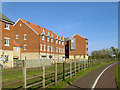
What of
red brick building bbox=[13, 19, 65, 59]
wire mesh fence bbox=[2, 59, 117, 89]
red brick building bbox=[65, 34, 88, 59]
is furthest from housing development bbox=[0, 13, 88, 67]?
wire mesh fence bbox=[2, 59, 117, 89]

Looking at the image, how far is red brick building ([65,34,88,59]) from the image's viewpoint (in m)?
68.4

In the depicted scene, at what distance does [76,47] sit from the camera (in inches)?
2704

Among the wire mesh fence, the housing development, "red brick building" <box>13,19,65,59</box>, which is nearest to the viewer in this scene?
the wire mesh fence

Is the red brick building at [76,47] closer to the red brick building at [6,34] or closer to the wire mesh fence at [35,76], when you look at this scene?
the red brick building at [6,34]

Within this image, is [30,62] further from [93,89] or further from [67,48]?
[67,48]

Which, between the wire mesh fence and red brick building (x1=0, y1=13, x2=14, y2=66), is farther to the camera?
red brick building (x1=0, y1=13, x2=14, y2=66)

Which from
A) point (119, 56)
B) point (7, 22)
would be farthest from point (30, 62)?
point (119, 56)

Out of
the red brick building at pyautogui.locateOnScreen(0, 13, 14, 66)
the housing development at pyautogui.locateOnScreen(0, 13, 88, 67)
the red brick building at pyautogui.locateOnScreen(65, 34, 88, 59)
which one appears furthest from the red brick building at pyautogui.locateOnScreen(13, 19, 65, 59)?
the red brick building at pyautogui.locateOnScreen(65, 34, 88, 59)

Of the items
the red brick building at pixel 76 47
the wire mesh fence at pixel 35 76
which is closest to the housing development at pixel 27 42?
the red brick building at pixel 76 47

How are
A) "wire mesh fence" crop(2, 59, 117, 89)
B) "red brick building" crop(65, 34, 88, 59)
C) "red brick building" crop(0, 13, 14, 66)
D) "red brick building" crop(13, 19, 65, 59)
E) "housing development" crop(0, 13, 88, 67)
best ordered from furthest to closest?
"red brick building" crop(65, 34, 88, 59) < "red brick building" crop(13, 19, 65, 59) < "housing development" crop(0, 13, 88, 67) < "red brick building" crop(0, 13, 14, 66) < "wire mesh fence" crop(2, 59, 117, 89)

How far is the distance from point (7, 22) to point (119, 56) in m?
62.3

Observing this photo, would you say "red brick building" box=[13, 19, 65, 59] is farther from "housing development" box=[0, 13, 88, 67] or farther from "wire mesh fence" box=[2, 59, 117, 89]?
"wire mesh fence" box=[2, 59, 117, 89]

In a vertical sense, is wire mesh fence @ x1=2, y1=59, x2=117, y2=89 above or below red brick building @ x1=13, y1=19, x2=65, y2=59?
below

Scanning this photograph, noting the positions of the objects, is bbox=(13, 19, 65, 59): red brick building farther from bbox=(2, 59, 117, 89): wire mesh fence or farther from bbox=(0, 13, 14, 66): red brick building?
bbox=(2, 59, 117, 89): wire mesh fence
